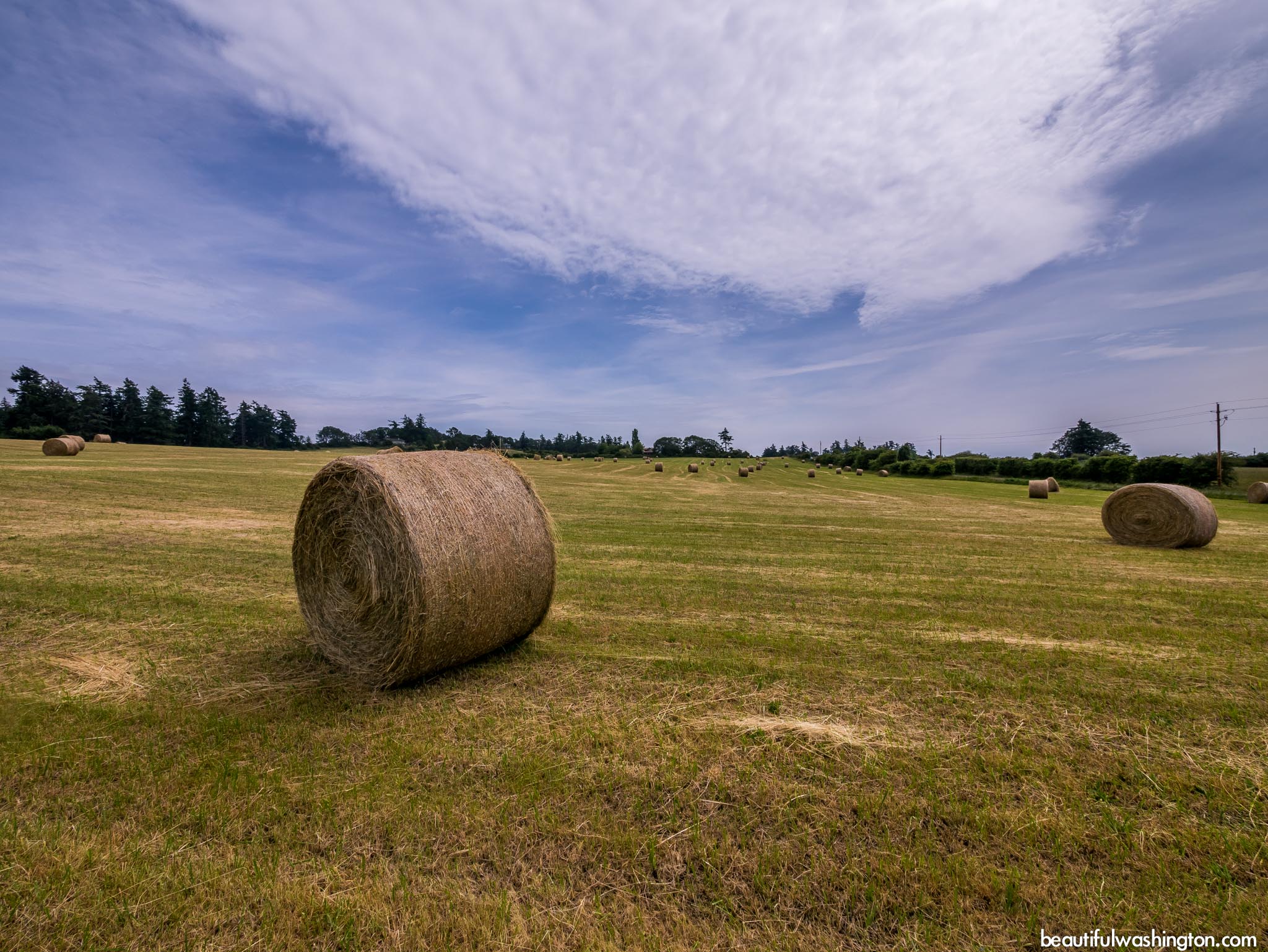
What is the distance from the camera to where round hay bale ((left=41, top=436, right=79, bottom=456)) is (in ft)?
122

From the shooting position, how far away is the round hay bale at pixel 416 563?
18.5 feet

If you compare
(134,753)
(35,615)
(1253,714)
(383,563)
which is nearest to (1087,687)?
(1253,714)

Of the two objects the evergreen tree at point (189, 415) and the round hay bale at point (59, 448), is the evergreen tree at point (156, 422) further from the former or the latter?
the round hay bale at point (59, 448)

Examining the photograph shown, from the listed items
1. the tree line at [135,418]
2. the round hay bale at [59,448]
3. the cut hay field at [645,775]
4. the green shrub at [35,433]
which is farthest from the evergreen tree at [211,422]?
the cut hay field at [645,775]

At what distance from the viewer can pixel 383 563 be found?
583cm

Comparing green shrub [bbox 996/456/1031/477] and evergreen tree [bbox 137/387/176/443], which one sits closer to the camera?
green shrub [bbox 996/456/1031/477]

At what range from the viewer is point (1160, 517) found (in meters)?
15.2

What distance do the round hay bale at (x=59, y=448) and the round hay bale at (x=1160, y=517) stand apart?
53.6 m

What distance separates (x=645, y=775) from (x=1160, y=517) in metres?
17.6

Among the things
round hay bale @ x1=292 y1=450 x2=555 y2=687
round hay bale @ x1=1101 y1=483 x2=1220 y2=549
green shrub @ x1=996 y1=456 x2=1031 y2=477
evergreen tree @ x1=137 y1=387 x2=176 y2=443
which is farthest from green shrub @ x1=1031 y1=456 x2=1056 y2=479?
evergreen tree @ x1=137 y1=387 x2=176 y2=443

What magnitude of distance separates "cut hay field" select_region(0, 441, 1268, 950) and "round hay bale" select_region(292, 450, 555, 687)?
370mm

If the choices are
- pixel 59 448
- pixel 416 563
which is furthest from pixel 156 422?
pixel 416 563

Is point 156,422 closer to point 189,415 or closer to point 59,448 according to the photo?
point 189,415

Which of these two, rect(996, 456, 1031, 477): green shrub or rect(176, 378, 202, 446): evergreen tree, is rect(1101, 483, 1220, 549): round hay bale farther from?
rect(176, 378, 202, 446): evergreen tree
